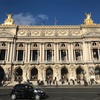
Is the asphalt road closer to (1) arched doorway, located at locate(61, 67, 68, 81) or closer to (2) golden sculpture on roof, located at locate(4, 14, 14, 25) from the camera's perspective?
(1) arched doorway, located at locate(61, 67, 68, 81)

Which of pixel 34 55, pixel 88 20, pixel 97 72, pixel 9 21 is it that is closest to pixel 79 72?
pixel 97 72

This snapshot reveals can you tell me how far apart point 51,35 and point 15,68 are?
14.9 m

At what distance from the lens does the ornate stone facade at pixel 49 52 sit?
4984 cm

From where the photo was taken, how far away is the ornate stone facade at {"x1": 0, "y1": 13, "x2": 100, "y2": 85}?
164ft

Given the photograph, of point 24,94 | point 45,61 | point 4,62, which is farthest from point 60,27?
point 24,94

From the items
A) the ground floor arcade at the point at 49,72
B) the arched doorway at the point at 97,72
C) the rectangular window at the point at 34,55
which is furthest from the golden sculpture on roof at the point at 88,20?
the rectangular window at the point at 34,55

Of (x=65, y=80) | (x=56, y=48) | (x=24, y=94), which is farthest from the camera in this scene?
(x=56, y=48)

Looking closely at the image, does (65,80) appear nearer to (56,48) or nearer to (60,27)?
(56,48)

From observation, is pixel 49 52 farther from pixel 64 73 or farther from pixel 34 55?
pixel 64 73

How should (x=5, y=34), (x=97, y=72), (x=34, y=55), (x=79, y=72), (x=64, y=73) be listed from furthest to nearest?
(x=34, y=55)
(x=5, y=34)
(x=64, y=73)
(x=79, y=72)
(x=97, y=72)

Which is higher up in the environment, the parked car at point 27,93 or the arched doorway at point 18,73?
the arched doorway at point 18,73

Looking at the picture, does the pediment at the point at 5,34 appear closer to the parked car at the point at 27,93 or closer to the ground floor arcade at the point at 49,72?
the ground floor arcade at the point at 49,72

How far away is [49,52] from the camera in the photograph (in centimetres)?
5438

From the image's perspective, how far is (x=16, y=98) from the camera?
18.8 metres
